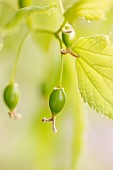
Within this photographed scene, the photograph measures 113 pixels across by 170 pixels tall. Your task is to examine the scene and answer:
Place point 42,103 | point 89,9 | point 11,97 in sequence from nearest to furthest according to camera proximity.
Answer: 1. point 89,9
2. point 11,97
3. point 42,103

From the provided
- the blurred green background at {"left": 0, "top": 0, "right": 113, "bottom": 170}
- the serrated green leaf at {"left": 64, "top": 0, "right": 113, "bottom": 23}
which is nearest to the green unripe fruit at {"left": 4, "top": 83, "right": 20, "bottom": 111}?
the blurred green background at {"left": 0, "top": 0, "right": 113, "bottom": 170}

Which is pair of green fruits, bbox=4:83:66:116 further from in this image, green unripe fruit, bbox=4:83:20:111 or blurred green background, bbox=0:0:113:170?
blurred green background, bbox=0:0:113:170

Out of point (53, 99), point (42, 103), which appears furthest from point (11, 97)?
point (42, 103)

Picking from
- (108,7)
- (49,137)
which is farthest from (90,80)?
(49,137)

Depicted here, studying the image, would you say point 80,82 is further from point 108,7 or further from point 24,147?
point 24,147

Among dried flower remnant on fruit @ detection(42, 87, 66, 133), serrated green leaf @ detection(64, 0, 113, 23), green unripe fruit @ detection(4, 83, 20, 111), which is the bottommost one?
dried flower remnant on fruit @ detection(42, 87, 66, 133)

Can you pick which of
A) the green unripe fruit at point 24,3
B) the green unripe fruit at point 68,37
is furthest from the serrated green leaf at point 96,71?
the green unripe fruit at point 24,3

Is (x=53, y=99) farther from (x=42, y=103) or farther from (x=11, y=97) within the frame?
(x=42, y=103)
